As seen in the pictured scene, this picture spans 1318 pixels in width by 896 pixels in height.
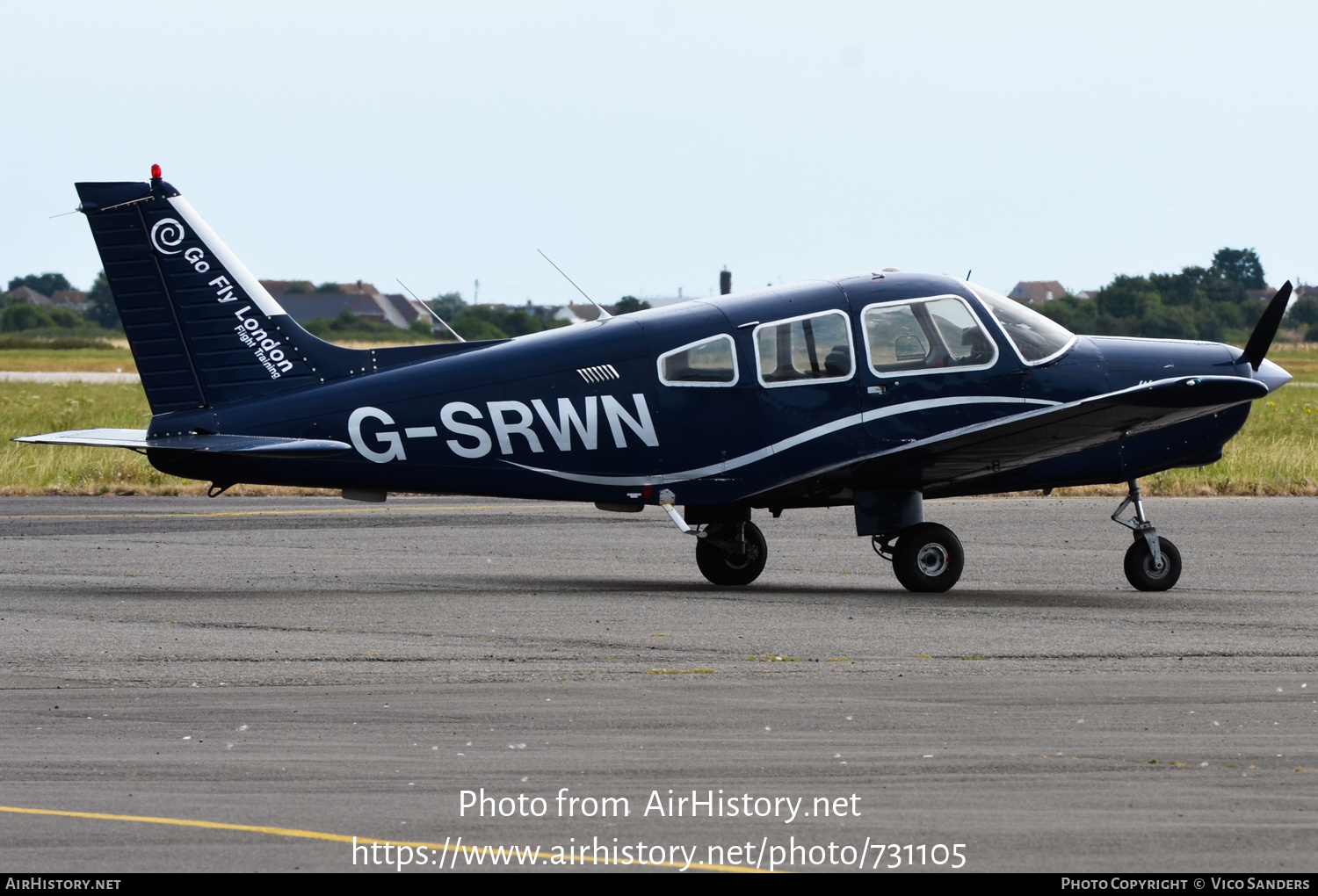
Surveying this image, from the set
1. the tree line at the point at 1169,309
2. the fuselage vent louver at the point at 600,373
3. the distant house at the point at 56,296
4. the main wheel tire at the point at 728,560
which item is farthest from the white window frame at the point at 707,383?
the distant house at the point at 56,296

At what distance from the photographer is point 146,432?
13734mm

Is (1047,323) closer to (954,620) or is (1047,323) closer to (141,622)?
(954,620)

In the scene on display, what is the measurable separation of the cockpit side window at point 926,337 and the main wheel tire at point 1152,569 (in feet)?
6.78

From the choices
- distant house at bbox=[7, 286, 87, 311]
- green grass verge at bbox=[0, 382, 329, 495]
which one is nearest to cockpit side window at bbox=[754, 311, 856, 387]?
green grass verge at bbox=[0, 382, 329, 495]

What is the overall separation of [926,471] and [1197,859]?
8084 millimetres

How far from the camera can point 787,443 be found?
→ 538 inches

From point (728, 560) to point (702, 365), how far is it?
6.10 feet

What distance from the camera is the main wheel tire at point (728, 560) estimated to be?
1448cm

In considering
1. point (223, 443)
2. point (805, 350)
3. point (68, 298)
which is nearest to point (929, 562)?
point (805, 350)

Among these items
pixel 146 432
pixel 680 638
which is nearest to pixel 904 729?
pixel 680 638

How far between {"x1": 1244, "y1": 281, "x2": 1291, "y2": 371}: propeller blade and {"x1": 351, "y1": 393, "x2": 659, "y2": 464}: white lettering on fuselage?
489 cm

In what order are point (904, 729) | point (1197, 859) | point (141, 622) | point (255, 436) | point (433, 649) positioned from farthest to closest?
1. point (255, 436)
2. point (141, 622)
3. point (433, 649)
4. point (904, 729)
5. point (1197, 859)

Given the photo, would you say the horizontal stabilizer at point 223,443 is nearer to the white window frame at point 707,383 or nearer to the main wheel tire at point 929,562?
the white window frame at point 707,383

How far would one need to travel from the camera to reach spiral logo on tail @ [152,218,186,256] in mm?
13797
